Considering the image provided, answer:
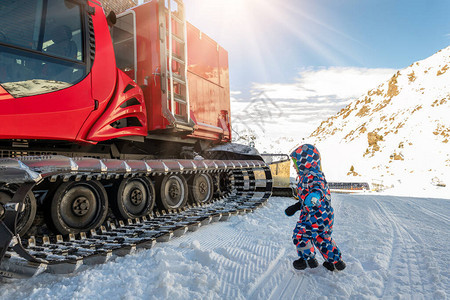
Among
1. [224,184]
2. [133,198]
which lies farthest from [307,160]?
[224,184]

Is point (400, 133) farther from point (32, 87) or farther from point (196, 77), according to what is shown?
point (32, 87)

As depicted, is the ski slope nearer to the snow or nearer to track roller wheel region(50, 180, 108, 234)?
track roller wheel region(50, 180, 108, 234)

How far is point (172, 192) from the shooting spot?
5.28m

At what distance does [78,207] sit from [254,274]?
2.13 m

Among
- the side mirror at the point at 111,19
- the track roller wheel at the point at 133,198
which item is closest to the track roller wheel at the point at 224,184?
the track roller wheel at the point at 133,198

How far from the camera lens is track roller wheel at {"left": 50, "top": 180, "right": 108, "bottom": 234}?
11.0 feet

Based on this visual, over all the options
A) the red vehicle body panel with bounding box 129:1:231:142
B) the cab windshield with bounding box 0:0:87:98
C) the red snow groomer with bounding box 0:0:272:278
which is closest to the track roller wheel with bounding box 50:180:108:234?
the red snow groomer with bounding box 0:0:272:278

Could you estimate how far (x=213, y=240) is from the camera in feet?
13.5

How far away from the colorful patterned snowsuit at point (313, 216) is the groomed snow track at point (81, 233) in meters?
1.67

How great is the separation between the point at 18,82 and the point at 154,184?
2554 millimetres

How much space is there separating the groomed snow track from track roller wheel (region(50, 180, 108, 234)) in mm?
94

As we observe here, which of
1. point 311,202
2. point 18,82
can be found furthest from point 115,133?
point 311,202

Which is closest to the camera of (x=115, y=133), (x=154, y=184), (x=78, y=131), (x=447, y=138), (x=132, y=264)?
(x=132, y=264)

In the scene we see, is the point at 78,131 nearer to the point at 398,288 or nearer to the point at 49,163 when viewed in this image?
the point at 49,163
